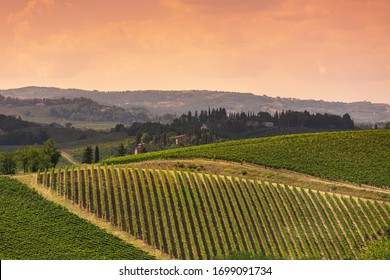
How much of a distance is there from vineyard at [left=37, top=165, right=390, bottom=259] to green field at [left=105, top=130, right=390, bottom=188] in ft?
47.3

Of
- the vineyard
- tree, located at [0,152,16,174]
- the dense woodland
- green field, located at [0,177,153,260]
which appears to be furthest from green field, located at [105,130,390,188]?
green field, located at [0,177,153,260]

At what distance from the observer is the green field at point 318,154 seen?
338ft

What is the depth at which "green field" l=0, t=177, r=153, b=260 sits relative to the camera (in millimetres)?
67062

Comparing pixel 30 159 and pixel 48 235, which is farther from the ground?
pixel 30 159

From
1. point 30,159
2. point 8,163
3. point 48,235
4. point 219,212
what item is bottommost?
point 48,235

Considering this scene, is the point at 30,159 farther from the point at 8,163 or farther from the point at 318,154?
the point at 318,154

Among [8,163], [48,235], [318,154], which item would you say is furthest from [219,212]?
[8,163]

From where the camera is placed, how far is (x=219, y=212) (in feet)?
268

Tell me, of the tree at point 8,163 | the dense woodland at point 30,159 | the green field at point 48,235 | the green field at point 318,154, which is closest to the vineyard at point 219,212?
the green field at point 48,235

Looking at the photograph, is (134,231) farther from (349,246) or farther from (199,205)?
(349,246)

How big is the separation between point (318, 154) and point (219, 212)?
36451 millimetres

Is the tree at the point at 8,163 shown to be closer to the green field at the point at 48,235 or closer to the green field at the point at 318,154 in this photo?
the green field at the point at 318,154
